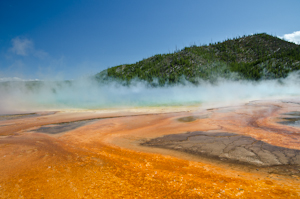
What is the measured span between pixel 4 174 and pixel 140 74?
2650 inches

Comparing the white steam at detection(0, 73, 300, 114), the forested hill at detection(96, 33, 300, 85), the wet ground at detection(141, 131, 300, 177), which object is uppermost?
the forested hill at detection(96, 33, 300, 85)

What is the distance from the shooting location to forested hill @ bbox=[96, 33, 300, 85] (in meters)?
47.7

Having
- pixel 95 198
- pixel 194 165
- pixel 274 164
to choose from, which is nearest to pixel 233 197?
pixel 194 165

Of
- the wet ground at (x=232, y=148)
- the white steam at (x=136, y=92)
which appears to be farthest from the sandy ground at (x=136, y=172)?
the white steam at (x=136, y=92)

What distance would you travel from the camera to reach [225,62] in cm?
6662

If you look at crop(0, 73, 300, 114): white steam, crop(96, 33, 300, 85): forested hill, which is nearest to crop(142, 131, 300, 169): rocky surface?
crop(0, 73, 300, 114): white steam

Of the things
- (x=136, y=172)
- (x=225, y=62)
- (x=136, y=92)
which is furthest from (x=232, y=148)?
(x=225, y=62)

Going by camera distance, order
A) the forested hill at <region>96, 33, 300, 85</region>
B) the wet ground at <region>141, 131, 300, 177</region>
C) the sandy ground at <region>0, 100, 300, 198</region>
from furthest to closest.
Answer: the forested hill at <region>96, 33, 300, 85</region> < the wet ground at <region>141, 131, 300, 177</region> < the sandy ground at <region>0, 100, 300, 198</region>

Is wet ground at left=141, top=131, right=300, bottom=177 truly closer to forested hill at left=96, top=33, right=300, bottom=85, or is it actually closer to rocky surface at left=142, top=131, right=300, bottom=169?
rocky surface at left=142, top=131, right=300, bottom=169

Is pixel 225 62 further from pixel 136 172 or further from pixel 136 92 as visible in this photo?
pixel 136 172

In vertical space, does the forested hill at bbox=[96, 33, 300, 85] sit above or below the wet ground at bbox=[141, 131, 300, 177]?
above

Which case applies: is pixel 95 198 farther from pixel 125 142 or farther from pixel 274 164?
pixel 274 164

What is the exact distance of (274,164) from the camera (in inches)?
161

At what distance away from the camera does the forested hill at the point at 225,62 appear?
47.7 m
